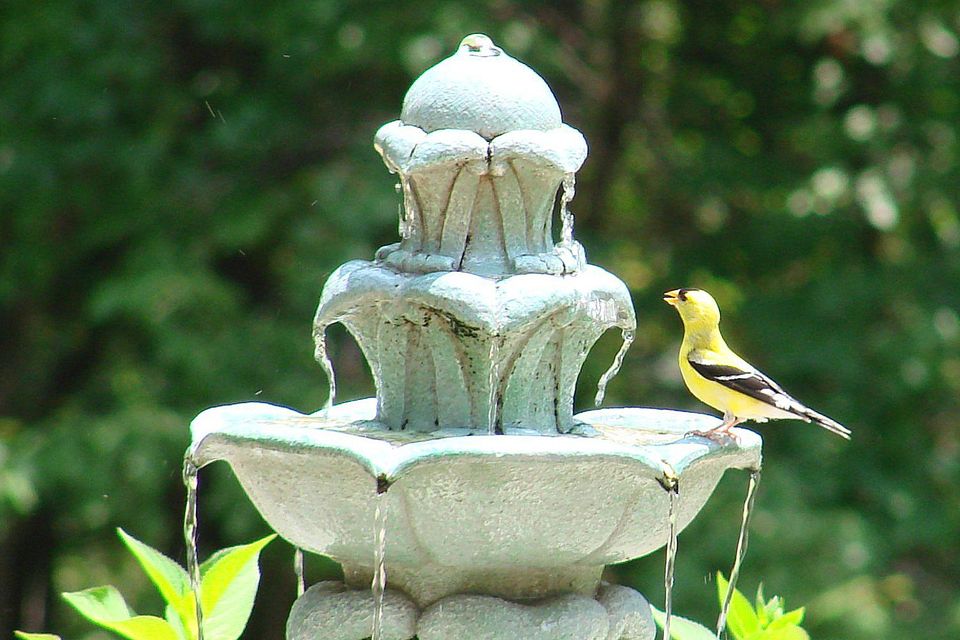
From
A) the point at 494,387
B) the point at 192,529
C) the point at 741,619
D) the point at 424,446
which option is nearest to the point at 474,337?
the point at 494,387

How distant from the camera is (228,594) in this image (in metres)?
2.68

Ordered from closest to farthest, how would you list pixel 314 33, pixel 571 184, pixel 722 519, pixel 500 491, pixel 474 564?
pixel 500 491 < pixel 474 564 < pixel 571 184 < pixel 722 519 < pixel 314 33

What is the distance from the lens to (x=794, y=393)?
683 cm

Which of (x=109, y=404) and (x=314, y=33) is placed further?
(x=109, y=404)

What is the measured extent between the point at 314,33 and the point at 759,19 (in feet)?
7.97

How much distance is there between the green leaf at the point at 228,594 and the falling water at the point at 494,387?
1.54 feet

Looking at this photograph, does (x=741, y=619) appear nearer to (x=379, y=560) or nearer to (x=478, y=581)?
(x=478, y=581)

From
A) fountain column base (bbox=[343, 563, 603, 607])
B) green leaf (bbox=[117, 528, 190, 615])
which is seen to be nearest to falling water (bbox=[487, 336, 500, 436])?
fountain column base (bbox=[343, 563, 603, 607])

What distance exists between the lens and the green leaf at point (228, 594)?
266 centimetres

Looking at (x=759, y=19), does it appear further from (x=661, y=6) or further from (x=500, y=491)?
(x=500, y=491)

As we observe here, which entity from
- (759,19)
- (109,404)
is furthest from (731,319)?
(109,404)

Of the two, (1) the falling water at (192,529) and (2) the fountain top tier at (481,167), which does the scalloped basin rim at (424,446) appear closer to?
(1) the falling water at (192,529)

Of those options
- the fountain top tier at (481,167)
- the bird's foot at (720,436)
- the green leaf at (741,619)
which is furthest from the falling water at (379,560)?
the green leaf at (741,619)

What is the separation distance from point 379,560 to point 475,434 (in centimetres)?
37
